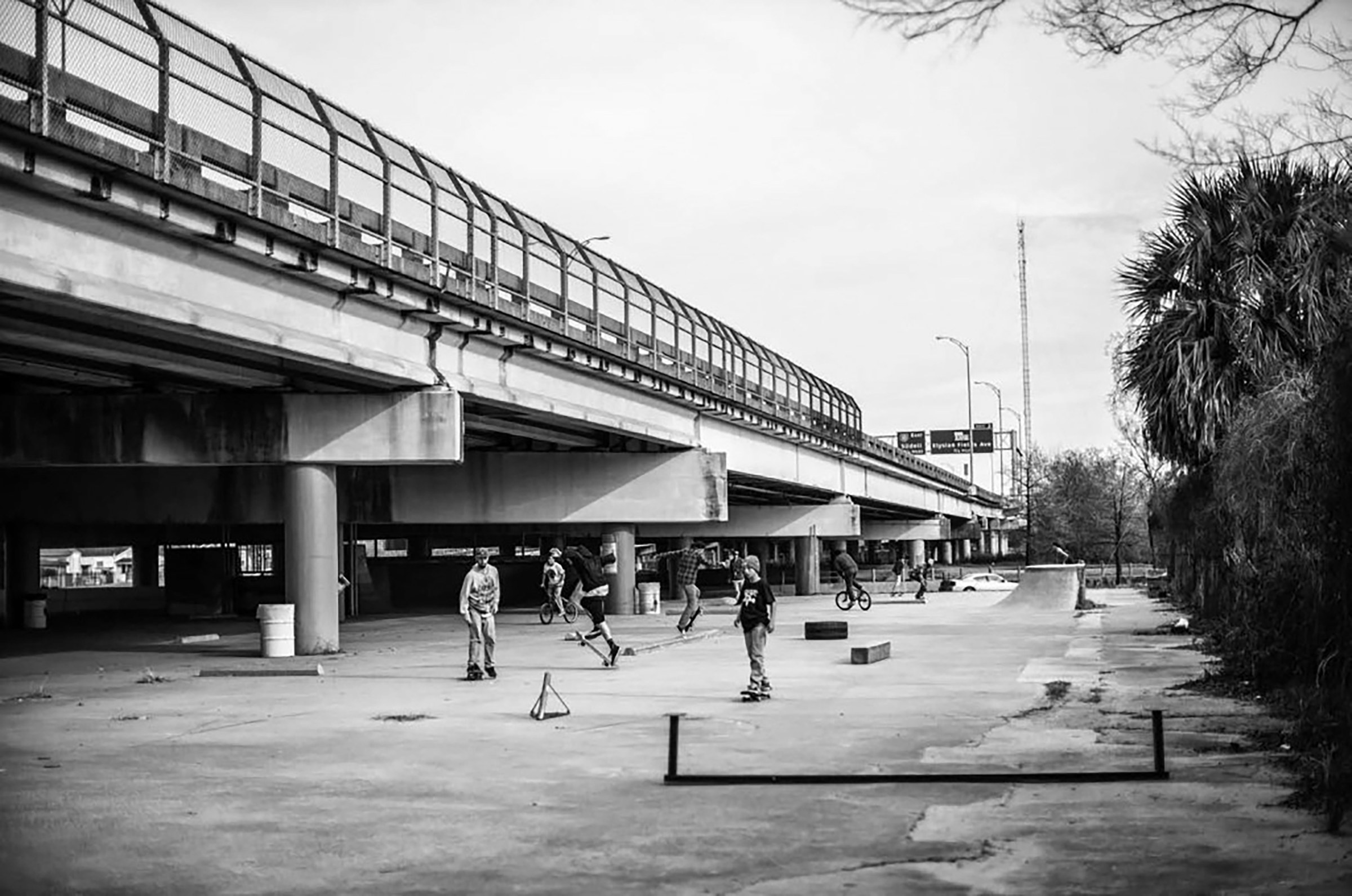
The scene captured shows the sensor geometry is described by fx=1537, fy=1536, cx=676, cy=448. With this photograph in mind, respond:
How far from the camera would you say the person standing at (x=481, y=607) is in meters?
20.7

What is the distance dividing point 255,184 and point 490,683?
7545mm

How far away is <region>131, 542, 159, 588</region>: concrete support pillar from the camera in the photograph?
66.7 m

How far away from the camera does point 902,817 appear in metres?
10.1

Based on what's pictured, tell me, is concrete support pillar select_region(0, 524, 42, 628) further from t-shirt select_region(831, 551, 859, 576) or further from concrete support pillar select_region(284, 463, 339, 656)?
t-shirt select_region(831, 551, 859, 576)

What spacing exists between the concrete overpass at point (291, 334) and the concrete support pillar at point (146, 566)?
81.9 ft

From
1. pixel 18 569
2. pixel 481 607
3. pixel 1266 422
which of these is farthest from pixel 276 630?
pixel 18 569

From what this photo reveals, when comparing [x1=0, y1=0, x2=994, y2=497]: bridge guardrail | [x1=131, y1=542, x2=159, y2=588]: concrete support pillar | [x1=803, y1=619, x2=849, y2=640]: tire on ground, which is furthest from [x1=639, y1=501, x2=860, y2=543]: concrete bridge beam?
[x1=803, y1=619, x2=849, y2=640]: tire on ground

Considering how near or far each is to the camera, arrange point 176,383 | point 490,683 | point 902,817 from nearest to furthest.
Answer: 1. point 902,817
2. point 490,683
3. point 176,383

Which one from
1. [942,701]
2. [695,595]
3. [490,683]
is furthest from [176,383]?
[942,701]

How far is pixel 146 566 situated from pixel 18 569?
26540 millimetres

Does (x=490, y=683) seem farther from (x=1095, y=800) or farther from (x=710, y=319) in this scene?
(x=710, y=319)

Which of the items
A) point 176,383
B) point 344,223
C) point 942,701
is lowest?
point 942,701

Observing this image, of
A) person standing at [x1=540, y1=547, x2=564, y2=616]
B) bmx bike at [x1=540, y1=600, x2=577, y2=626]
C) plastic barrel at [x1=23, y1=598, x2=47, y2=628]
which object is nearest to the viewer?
bmx bike at [x1=540, y1=600, x2=577, y2=626]

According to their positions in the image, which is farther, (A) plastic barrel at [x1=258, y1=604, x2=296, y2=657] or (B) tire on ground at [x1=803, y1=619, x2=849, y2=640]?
(B) tire on ground at [x1=803, y1=619, x2=849, y2=640]
